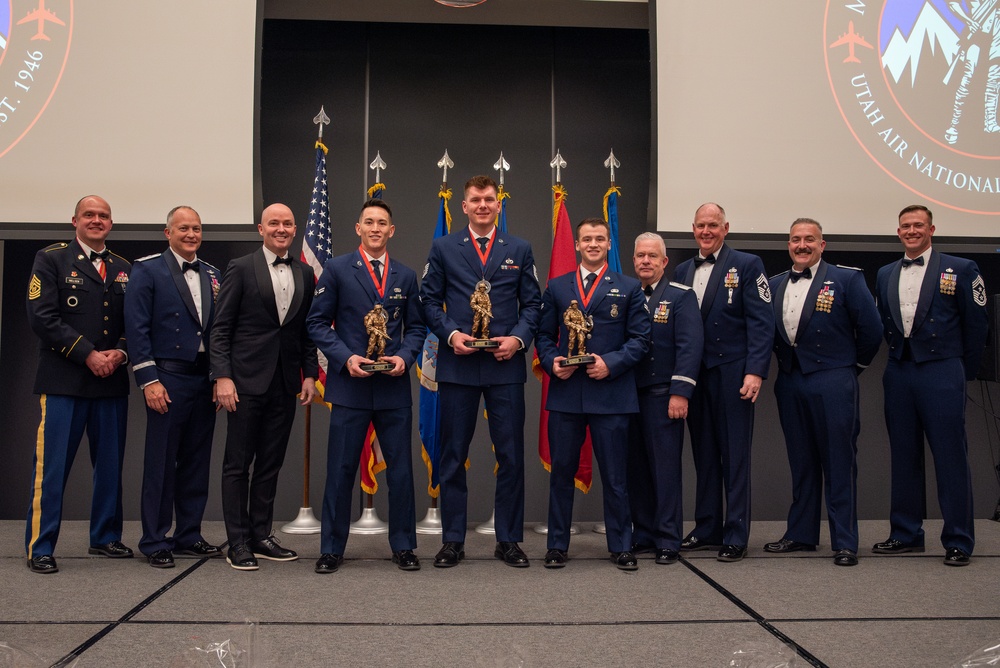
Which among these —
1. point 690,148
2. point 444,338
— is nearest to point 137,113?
point 444,338

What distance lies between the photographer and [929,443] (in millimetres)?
3996

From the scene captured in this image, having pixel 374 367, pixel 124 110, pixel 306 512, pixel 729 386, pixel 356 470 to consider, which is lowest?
pixel 306 512

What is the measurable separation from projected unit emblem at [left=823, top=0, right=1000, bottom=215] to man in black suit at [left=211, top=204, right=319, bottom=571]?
3.56 metres

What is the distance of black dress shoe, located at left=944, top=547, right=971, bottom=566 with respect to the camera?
3.82 m

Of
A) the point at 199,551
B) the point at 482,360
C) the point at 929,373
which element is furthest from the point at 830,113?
the point at 199,551

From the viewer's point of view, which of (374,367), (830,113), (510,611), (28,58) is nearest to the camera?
(510,611)

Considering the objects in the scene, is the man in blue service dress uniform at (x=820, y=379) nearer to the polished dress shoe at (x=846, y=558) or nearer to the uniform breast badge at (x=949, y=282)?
the polished dress shoe at (x=846, y=558)

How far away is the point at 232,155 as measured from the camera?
4879 millimetres

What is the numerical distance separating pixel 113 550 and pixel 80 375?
872 millimetres

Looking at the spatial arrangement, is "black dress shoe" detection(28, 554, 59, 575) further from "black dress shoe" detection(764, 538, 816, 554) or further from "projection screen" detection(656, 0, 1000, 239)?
"projection screen" detection(656, 0, 1000, 239)

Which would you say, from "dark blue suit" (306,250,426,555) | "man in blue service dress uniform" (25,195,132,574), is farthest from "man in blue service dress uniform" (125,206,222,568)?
"dark blue suit" (306,250,426,555)

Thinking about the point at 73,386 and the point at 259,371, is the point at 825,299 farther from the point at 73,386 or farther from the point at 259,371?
the point at 73,386

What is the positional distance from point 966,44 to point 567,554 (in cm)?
404

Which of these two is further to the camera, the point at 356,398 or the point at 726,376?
the point at 726,376
